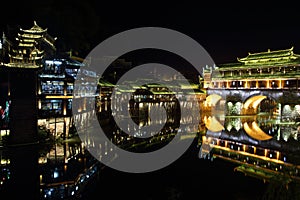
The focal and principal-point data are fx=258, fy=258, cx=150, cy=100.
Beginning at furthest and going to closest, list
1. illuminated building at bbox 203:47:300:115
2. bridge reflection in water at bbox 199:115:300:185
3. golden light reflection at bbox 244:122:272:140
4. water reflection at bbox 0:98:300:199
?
illuminated building at bbox 203:47:300:115 < golden light reflection at bbox 244:122:272:140 < bridge reflection in water at bbox 199:115:300:185 < water reflection at bbox 0:98:300:199

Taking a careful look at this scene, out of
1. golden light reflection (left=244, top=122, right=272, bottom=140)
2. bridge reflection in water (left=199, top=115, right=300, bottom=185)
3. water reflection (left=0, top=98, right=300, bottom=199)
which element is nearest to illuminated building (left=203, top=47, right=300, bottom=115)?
bridge reflection in water (left=199, top=115, right=300, bottom=185)

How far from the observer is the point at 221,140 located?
19234 mm

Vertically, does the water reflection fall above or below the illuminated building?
below

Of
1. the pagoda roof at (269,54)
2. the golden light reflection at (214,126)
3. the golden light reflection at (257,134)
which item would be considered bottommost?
A: the golden light reflection at (257,134)

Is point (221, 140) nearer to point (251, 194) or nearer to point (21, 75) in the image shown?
point (251, 194)

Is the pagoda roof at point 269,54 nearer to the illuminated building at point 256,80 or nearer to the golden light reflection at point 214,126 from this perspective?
the illuminated building at point 256,80

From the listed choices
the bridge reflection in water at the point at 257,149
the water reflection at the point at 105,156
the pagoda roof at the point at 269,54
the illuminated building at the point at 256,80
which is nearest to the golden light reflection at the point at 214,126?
the bridge reflection in water at the point at 257,149

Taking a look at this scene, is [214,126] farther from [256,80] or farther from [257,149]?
[256,80]

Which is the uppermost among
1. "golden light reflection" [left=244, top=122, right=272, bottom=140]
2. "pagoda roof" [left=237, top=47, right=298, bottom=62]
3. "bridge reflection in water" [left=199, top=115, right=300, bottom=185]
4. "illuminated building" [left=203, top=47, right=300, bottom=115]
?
"pagoda roof" [left=237, top=47, right=298, bottom=62]

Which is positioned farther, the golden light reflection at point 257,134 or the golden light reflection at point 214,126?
the golden light reflection at point 214,126

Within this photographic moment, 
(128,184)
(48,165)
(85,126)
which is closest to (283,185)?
(128,184)

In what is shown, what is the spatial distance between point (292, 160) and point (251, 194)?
591 cm

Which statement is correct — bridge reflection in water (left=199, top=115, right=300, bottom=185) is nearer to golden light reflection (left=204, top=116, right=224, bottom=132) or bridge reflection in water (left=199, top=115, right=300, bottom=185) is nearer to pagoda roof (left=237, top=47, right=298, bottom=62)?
golden light reflection (left=204, top=116, right=224, bottom=132)

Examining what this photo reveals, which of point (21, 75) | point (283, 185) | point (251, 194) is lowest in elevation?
A: point (251, 194)
